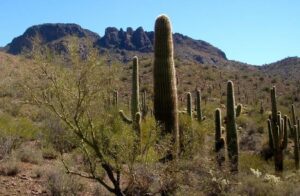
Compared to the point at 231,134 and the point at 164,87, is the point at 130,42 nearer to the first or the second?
the point at 231,134

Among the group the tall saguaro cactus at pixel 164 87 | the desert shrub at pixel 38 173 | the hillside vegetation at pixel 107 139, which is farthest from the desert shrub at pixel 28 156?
the tall saguaro cactus at pixel 164 87

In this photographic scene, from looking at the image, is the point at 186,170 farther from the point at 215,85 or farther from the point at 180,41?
the point at 180,41

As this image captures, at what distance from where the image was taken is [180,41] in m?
123

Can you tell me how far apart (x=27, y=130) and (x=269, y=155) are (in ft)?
37.8

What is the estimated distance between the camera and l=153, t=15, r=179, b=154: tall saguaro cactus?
51.1ft

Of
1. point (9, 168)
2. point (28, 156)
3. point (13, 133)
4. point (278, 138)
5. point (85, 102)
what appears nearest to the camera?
point (85, 102)

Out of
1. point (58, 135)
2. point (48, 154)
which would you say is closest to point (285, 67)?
point (48, 154)

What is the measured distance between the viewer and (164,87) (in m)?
15.6

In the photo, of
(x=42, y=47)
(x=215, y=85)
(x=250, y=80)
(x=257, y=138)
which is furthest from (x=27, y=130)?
→ (x=250, y=80)

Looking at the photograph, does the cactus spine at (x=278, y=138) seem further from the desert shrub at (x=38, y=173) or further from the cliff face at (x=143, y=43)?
the cliff face at (x=143, y=43)

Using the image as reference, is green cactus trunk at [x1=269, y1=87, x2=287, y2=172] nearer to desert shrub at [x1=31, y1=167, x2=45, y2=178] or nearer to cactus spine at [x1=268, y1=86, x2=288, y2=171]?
cactus spine at [x1=268, y1=86, x2=288, y2=171]

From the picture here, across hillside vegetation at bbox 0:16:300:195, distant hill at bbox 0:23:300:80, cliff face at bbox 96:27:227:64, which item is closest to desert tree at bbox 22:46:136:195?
hillside vegetation at bbox 0:16:300:195

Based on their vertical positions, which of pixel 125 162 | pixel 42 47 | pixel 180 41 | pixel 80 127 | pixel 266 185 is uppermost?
pixel 180 41

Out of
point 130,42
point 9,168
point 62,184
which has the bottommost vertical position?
point 62,184
